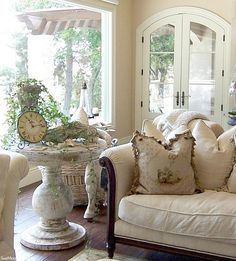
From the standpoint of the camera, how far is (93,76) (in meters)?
6.19

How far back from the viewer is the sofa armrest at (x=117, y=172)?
290cm

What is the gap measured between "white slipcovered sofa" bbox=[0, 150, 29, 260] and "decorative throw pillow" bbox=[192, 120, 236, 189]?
1314 millimetres

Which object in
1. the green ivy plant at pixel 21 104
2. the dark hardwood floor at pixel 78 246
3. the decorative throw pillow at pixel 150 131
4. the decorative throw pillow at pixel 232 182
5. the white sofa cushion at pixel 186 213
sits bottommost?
the dark hardwood floor at pixel 78 246

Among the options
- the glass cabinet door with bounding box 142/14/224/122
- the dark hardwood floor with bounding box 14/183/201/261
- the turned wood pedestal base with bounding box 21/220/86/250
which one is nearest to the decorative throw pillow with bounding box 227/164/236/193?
the dark hardwood floor with bounding box 14/183/201/261

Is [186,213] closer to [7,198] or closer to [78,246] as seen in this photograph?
[78,246]

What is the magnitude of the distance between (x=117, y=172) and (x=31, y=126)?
0.75 m

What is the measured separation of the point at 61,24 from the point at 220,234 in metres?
3.80

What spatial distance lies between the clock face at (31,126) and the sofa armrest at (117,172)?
1.76 ft

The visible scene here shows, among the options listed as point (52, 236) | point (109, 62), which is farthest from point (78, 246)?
point (109, 62)

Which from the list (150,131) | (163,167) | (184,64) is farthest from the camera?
(184,64)

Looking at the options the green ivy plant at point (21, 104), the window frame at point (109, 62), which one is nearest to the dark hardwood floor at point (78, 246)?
the green ivy plant at point (21, 104)

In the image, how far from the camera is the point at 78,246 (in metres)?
3.21

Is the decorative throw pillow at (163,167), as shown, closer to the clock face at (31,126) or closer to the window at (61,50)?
the clock face at (31,126)

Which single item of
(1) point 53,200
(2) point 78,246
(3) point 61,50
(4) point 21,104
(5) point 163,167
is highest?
(3) point 61,50
